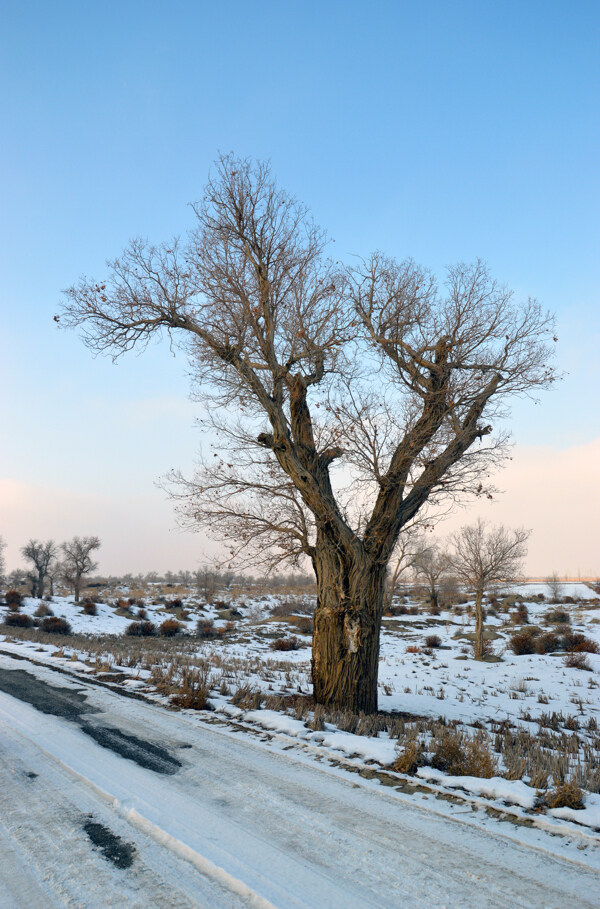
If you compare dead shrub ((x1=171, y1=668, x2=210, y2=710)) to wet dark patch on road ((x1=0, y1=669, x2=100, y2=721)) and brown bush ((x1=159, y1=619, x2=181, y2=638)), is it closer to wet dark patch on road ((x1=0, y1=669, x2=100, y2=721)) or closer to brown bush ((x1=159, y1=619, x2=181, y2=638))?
wet dark patch on road ((x1=0, y1=669, x2=100, y2=721))

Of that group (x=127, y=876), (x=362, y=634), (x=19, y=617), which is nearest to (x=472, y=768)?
(x=127, y=876)

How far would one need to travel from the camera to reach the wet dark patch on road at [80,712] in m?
5.23

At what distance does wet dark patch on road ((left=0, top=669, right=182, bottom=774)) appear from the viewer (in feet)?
17.2

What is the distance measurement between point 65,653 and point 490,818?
41.8ft

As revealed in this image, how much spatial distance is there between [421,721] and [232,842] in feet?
22.0

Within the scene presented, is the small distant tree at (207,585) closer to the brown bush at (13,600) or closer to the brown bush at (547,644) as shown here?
the brown bush at (13,600)

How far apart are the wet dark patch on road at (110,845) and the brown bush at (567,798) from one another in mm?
3199

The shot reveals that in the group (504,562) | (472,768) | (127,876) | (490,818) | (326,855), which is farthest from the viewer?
(504,562)

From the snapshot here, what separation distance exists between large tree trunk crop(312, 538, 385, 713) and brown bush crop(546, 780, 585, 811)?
5.09 metres

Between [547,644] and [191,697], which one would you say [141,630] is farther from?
[191,697]

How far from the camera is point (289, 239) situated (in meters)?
10.3

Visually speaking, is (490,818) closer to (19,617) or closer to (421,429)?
(421,429)

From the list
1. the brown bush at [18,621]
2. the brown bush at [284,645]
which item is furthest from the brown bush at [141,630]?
the brown bush at [284,645]

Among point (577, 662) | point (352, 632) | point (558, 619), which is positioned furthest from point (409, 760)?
point (558, 619)
